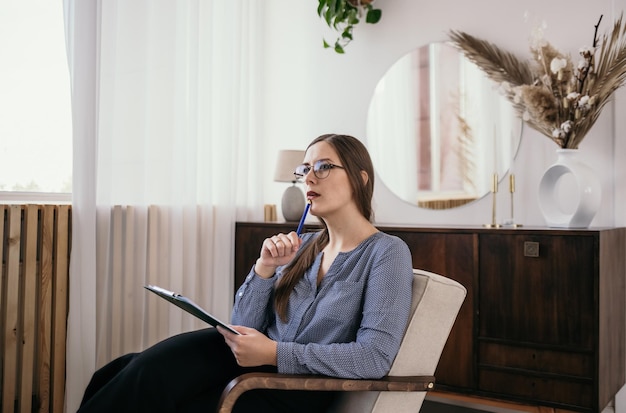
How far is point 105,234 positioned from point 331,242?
130 cm

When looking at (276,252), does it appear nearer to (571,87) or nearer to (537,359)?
(537,359)

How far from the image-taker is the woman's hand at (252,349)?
5.12ft

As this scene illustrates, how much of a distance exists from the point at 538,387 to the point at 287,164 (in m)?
1.62

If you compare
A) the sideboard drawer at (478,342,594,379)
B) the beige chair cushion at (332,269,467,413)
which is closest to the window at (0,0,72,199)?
the beige chair cushion at (332,269,467,413)

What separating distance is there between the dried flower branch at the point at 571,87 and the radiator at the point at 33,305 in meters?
2.09

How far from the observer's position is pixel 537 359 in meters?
2.51

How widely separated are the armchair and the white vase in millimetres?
1226

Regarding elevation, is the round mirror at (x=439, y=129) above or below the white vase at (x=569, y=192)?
above

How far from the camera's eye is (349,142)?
6.05 feet

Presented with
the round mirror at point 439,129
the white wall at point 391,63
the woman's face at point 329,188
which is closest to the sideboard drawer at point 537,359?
the white wall at point 391,63

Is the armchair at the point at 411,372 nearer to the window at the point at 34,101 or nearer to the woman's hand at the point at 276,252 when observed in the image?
the woman's hand at the point at 276,252

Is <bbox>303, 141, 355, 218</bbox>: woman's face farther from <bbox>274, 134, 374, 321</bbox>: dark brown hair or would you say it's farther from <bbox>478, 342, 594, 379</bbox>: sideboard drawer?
<bbox>478, 342, 594, 379</bbox>: sideboard drawer

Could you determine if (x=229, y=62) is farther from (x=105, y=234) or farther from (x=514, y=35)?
(x=514, y=35)

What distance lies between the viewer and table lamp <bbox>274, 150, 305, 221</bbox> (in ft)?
10.7
